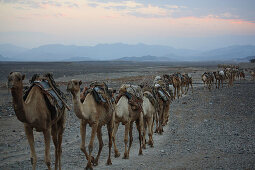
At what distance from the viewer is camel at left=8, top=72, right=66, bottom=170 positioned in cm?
563

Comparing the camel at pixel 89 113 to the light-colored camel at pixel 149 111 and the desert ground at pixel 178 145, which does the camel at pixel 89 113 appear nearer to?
the desert ground at pixel 178 145

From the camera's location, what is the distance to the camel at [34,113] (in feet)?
18.5

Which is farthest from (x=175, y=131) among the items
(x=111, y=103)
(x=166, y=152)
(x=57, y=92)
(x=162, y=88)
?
(x=57, y=92)

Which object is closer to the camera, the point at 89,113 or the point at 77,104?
the point at 77,104

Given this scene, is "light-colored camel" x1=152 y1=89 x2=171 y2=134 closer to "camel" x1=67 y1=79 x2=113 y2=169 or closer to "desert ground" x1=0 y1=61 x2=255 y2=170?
"desert ground" x1=0 y1=61 x2=255 y2=170

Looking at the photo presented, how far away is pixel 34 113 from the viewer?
630 cm

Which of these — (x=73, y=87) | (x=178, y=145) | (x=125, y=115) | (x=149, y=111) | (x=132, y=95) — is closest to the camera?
(x=73, y=87)

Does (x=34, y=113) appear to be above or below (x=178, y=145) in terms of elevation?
above

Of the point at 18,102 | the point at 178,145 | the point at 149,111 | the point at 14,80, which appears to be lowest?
the point at 178,145

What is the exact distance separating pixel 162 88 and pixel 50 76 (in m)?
6.03

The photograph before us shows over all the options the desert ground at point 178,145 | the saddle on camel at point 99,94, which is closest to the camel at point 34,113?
the saddle on camel at point 99,94

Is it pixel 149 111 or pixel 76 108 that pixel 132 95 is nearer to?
pixel 149 111

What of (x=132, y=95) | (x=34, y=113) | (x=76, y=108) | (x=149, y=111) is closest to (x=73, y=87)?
(x=76, y=108)

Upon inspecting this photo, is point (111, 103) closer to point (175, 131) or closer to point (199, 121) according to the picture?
point (175, 131)
